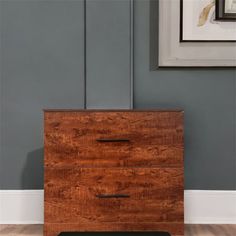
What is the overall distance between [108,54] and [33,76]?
47cm

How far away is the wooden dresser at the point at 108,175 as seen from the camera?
184 cm

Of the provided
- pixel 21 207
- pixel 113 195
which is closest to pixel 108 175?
pixel 113 195

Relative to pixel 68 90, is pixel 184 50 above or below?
above

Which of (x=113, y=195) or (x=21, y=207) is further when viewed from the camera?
(x=21, y=207)

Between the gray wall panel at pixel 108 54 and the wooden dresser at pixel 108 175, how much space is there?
0.39m

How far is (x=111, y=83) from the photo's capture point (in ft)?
7.32

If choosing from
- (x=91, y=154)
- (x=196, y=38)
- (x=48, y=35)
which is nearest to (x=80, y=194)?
(x=91, y=154)

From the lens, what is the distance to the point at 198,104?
2301mm

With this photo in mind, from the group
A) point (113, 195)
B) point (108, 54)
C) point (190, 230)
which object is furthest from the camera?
point (108, 54)

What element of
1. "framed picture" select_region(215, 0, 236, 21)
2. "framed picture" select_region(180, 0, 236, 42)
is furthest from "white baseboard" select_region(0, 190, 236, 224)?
"framed picture" select_region(215, 0, 236, 21)

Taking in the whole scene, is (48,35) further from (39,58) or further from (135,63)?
(135,63)

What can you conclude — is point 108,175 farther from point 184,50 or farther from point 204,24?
point 204,24

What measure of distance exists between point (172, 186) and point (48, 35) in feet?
3.79

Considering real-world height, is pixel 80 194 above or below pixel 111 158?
below
